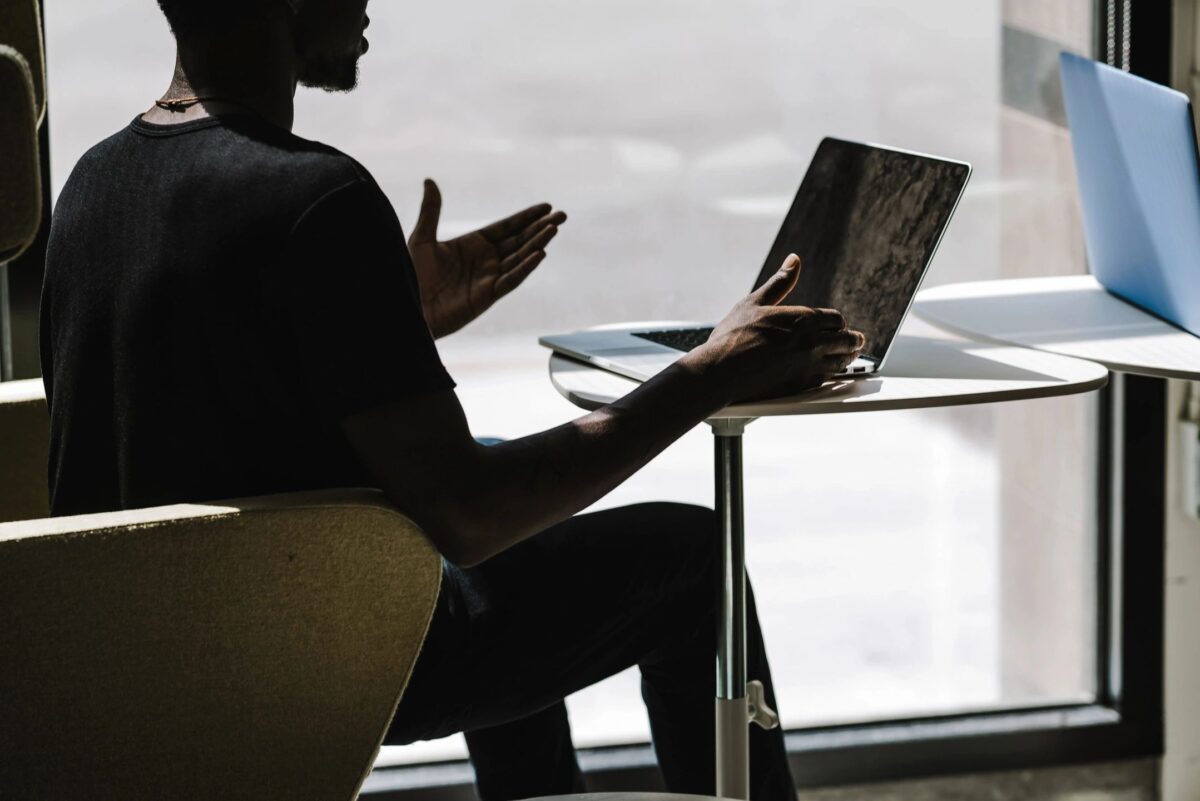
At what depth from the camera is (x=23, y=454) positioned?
5.38 ft

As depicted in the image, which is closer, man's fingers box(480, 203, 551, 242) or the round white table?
the round white table

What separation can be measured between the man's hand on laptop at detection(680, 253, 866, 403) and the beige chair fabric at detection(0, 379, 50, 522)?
2.37 ft

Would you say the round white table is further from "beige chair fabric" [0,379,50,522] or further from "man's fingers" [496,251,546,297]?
"beige chair fabric" [0,379,50,522]

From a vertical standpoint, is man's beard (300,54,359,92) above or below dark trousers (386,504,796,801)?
above

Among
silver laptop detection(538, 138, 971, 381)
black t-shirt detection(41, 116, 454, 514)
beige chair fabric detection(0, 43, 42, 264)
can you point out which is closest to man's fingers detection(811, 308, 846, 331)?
silver laptop detection(538, 138, 971, 381)

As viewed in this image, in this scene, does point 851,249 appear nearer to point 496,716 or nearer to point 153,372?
point 496,716

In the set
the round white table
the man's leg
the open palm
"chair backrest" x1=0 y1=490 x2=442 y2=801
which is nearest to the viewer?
"chair backrest" x1=0 y1=490 x2=442 y2=801

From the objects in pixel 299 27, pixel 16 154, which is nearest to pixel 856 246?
pixel 299 27

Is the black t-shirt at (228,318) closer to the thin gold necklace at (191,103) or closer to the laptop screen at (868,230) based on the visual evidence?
the thin gold necklace at (191,103)

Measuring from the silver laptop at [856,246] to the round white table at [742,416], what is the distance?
48mm

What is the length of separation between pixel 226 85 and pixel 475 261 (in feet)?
1.82

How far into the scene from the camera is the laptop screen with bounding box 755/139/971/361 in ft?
5.25

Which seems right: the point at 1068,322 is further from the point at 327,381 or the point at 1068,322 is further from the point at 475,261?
the point at 327,381

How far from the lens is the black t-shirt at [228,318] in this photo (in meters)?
1.20
